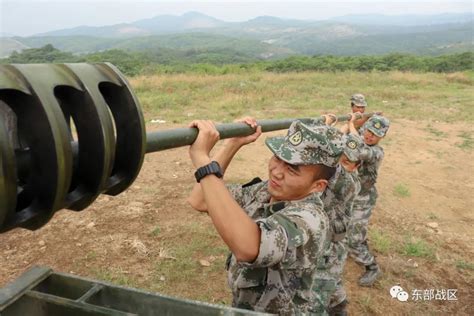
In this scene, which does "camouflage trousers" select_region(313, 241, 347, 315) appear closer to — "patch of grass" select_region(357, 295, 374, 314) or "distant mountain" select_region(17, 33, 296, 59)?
"patch of grass" select_region(357, 295, 374, 314)

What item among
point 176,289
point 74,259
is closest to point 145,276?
point 176,289

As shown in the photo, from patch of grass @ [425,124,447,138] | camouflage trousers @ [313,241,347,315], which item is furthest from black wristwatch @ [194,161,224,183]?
patch of grass @ [425,124,447,138]

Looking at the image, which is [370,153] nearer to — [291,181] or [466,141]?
[291,181]

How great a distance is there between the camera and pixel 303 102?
15359mm

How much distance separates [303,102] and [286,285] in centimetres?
1351

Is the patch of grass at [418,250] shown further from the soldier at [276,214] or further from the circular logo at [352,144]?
the soldier at [276,214]

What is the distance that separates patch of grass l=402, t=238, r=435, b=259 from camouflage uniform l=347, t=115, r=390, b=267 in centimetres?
85

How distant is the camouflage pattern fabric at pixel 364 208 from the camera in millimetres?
4984

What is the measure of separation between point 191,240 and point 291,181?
11.7 feet

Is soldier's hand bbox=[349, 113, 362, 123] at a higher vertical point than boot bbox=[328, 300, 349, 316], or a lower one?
higher

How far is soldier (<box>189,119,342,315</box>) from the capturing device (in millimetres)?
1770

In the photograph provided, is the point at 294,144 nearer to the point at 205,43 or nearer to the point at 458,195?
the point at 458,195

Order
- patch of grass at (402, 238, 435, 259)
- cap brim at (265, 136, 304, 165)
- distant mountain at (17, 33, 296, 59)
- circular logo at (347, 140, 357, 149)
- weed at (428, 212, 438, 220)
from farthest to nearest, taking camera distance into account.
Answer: distant mountain at (17, 33, 296, 59) → weed at (428, 212, 438, 220) → patch of grass at (402, 238, 435, 259) → circular logo at (347, 140, 357, 149) → cap brim at (265, 136, 304, 165)

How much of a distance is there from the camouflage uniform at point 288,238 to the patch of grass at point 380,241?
3621mm
